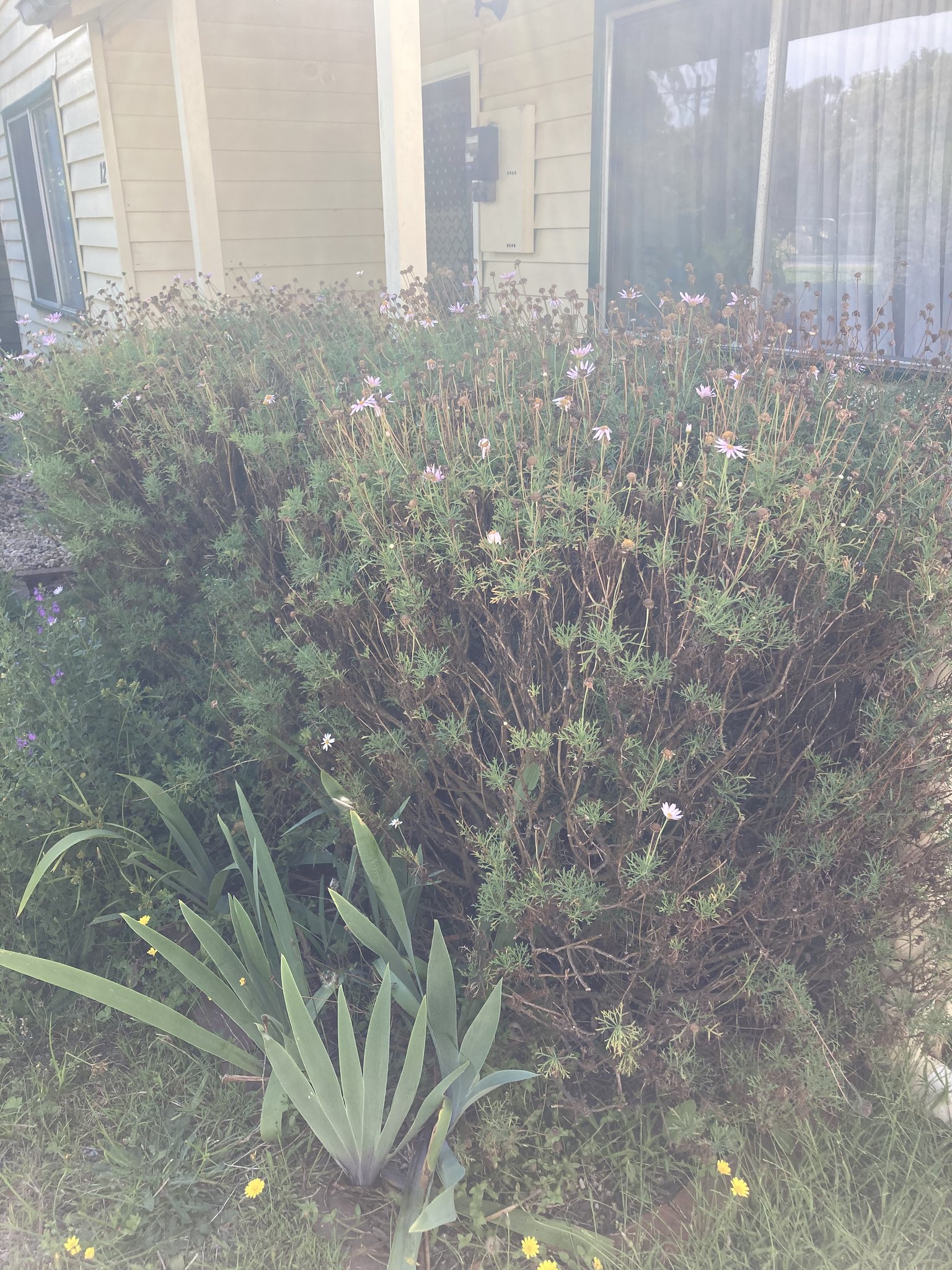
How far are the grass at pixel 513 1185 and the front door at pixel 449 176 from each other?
17.9 ft

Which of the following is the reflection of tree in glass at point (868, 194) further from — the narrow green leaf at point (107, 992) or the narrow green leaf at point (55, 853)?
the narrow green leaf at point (107, 992)

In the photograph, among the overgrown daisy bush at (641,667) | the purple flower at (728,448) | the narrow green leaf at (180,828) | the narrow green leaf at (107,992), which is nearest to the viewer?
the purple flower at (728,448)

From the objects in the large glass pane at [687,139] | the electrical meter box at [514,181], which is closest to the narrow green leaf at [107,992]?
the large glass pane at [687,139]

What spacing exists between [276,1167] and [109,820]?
1.11 metres

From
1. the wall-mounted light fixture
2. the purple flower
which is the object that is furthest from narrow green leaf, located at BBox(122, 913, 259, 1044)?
the wall-mounted light fixture

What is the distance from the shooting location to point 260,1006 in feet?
7.04

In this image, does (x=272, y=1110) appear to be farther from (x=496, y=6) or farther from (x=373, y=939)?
(x=496, y=6)

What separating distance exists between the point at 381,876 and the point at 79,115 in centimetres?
742

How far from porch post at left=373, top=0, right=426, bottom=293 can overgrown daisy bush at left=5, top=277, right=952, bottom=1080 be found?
6.57ft

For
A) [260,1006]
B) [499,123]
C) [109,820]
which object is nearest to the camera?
[260,1006]

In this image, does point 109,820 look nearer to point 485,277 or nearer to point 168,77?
point 485,277

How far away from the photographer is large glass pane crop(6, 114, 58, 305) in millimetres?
9938

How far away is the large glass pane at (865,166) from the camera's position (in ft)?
12.5

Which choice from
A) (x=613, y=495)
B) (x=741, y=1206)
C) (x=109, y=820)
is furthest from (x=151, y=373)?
(x=741, y=1206)
